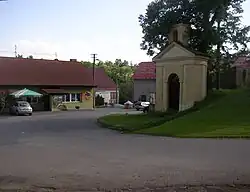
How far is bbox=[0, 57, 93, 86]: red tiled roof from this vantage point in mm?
56812

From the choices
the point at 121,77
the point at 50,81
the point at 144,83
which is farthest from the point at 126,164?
the point at 121,77

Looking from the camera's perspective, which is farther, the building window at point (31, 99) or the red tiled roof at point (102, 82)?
the red tiled roof at point (102, 82)

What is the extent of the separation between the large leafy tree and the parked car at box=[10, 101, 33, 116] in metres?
17.1

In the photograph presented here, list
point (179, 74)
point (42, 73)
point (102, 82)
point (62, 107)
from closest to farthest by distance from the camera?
point (179, 74)
point (62, 107)
point (42, 73)
point (102, 82)

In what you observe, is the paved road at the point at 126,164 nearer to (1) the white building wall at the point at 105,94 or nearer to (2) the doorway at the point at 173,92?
(2) the doorway at the point at 173,92

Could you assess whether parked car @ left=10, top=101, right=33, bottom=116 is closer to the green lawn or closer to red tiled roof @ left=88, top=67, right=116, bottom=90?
the green lawn

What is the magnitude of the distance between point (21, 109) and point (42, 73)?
41.7ft

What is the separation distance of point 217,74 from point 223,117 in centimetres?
1478

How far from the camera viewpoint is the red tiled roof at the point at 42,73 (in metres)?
56.8

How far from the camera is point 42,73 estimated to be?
200 ft

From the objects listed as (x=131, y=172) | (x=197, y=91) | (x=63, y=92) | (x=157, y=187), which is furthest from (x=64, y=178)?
(x=63, y=92)

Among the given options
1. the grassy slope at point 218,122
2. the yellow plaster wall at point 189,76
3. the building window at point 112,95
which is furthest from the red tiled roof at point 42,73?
the grassy slope at point 218,122

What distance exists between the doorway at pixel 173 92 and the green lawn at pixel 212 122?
63.3 inches

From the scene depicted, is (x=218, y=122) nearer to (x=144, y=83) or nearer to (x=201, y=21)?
(x=201, y=21)
